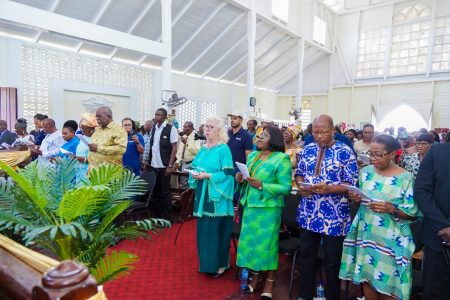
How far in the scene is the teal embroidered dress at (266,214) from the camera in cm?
250

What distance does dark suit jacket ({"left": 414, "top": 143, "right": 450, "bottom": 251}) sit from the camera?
1804 millimetres

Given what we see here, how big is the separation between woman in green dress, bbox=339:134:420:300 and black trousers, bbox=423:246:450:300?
9 cm

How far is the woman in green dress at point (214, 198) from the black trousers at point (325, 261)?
2.70 ft

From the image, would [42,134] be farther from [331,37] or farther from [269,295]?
[331,37]

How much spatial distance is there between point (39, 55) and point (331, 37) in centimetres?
1345

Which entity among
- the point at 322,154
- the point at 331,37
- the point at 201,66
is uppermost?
the point at 331,37

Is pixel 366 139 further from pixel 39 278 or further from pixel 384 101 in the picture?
pixel 384 101

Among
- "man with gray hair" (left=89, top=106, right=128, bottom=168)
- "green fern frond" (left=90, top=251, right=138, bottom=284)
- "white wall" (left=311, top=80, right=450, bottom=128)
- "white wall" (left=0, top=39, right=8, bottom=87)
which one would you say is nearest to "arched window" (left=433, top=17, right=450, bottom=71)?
"white wall" (left=311, top=80, right=450, bottom=128)

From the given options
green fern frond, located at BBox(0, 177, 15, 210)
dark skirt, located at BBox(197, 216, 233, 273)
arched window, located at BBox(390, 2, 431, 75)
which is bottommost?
dark skirt, located at BBox(197, 216, 233, 273)

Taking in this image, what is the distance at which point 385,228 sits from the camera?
2.00 meters

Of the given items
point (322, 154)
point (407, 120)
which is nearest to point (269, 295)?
point (322, 154)

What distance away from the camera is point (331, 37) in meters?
16.0

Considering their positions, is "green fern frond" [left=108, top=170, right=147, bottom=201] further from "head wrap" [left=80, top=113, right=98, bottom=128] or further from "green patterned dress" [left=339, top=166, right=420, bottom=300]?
"head wrap" [left=80, top=113, right=98, bottom=128]

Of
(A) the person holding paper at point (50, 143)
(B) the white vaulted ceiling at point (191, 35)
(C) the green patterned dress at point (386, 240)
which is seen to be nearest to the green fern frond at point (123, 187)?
(C) the green patterned dress at point (386, 240)
